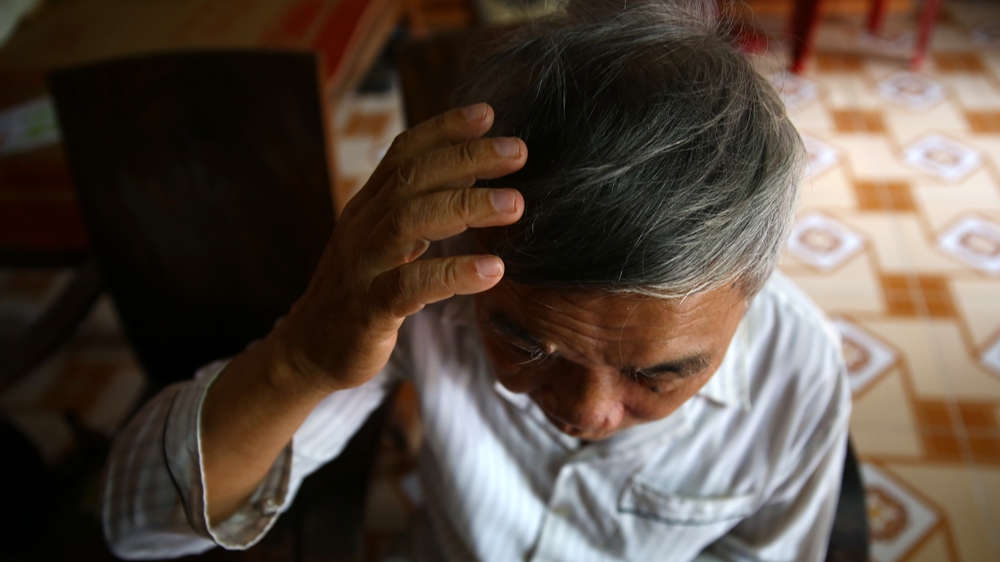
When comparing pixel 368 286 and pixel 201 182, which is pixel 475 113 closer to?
pixel 368 286

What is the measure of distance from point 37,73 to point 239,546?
1.82m

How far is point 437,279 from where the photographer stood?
0.57m

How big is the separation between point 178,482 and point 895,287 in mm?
2408

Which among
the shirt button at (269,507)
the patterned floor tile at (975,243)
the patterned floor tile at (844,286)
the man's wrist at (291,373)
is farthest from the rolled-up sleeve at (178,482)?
the patterned floor tile at (975,243)

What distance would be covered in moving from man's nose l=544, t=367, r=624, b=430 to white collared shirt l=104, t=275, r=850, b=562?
15cm

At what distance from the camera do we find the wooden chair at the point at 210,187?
1.18 m

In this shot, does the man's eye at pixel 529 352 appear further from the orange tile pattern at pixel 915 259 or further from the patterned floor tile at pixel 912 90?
the patterned floor tile at pixel 912 90

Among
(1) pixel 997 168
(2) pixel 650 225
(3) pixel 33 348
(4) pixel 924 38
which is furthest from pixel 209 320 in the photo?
(4) pixel 924 38

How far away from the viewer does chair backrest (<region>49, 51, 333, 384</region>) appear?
3.92ft

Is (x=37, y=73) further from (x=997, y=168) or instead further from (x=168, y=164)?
(x=997, y=168)

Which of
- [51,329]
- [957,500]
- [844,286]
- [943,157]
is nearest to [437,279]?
[51,329]

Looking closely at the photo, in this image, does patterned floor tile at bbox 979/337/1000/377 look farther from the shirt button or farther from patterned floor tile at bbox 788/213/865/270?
the shirt button

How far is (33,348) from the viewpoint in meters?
1.30

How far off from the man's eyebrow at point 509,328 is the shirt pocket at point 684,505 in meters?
0.36
